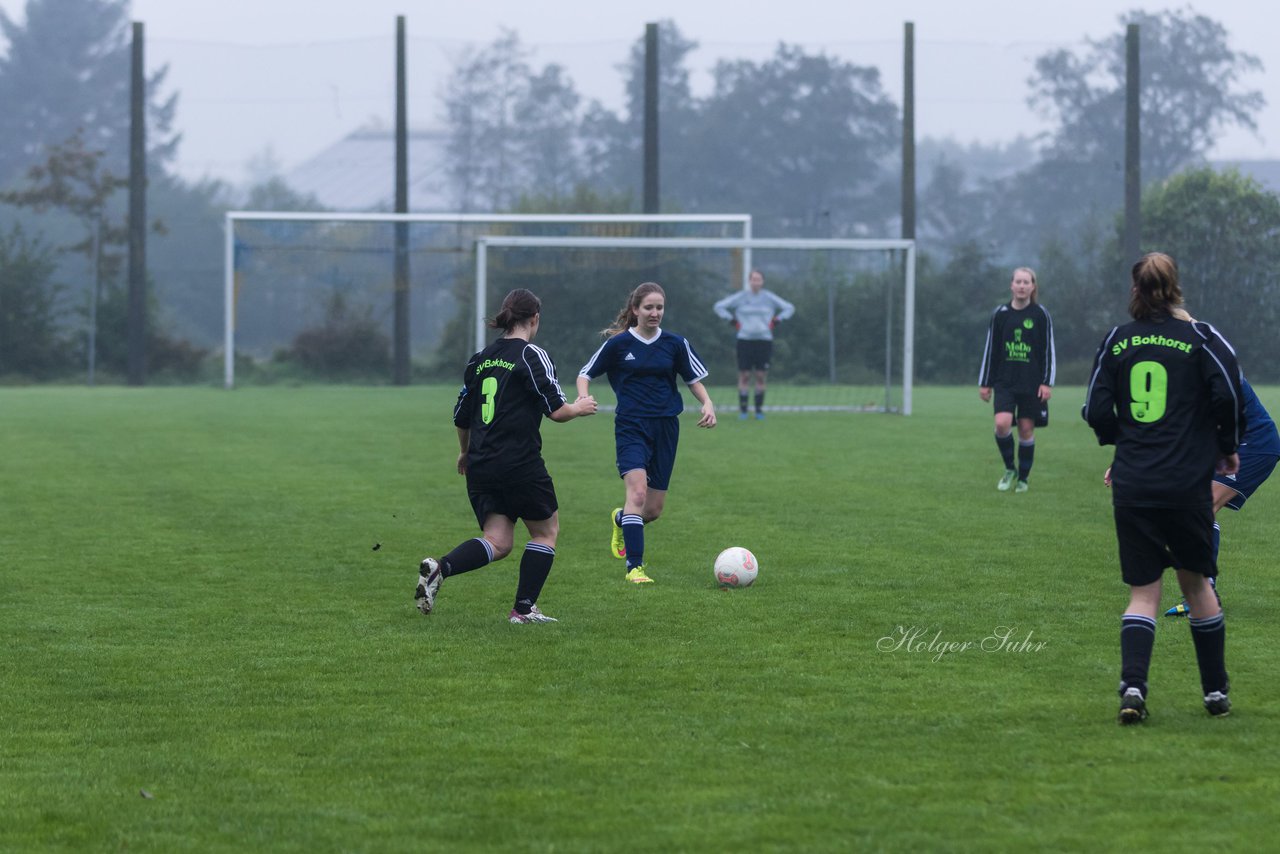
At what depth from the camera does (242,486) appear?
45.7 ft

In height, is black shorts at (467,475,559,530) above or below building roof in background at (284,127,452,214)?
below

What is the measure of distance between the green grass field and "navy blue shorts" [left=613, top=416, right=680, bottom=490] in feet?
1.92

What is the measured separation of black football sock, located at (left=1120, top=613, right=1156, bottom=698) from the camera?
5.77 metres

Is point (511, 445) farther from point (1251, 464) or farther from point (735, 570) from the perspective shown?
point (1251, 464)

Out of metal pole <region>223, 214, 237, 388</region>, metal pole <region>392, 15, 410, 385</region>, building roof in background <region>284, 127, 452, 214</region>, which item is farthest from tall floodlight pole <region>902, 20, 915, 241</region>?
building roof in background <region>284, 127, 452, 214</region>

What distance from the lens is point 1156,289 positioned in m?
5.80

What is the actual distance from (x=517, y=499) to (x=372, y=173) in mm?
50867

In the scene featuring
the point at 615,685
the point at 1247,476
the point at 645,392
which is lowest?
the point at 615,685

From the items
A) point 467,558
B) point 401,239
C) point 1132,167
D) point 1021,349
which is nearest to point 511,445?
point 467,558

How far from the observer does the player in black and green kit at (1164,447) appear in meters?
5.76

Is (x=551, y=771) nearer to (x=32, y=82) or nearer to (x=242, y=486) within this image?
(x=242, y=486)

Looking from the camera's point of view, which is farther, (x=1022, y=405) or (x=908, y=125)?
(x=908, y=125)

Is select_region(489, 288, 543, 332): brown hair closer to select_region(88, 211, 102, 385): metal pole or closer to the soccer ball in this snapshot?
the soccer ball

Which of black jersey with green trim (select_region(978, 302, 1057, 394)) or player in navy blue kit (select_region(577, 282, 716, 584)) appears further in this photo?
black jersey with green trim (select_region(978, 302, 1057, 394))
